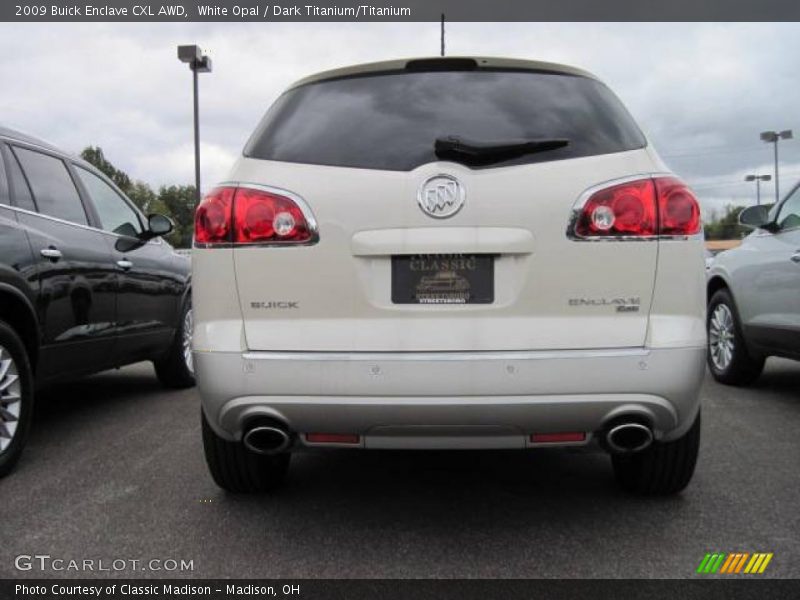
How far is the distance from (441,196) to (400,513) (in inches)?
54.7

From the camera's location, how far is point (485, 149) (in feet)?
8.79

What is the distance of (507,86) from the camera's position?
2869 mm

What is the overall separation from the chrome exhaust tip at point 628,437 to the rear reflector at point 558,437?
10 centimetres

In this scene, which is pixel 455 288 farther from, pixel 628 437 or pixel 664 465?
pixel 664 465

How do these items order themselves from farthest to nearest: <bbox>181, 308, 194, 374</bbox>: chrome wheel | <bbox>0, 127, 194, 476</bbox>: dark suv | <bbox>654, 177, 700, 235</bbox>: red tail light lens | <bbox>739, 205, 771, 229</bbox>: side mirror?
<bbox>181, 308, 194, 374</bbox>: chrome wheel, <bbox>739, 205, 771, 229</bbox>: side mirror, <bbox>0, 127, 194, 476</bbox>: dark suv, <bbox>654, 177, 700, 235</bbox>: red tail light lens

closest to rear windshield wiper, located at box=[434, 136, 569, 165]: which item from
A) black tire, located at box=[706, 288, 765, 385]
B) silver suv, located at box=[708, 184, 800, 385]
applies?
silver suv, located at box=[708, 184, 800, 385]

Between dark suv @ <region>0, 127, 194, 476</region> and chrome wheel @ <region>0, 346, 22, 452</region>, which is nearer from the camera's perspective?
chrome wheel @ <region>0, 346, 22, 452</region>

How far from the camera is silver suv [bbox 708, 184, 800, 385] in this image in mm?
5270

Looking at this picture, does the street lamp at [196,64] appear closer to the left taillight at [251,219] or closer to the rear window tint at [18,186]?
the rear window tint at [18,186]

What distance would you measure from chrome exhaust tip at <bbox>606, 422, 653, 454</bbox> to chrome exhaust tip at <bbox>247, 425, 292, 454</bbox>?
1132 millimetres

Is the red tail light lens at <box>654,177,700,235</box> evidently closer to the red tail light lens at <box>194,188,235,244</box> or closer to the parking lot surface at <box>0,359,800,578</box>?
the parking lot surface at <box>0,359,800,578</box>

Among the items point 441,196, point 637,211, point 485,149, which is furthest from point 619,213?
point 441,196

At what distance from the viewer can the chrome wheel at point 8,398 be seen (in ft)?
12.3

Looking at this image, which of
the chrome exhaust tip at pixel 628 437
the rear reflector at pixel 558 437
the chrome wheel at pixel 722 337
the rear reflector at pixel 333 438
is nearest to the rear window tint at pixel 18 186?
the rear reflector at pixel 333 438
